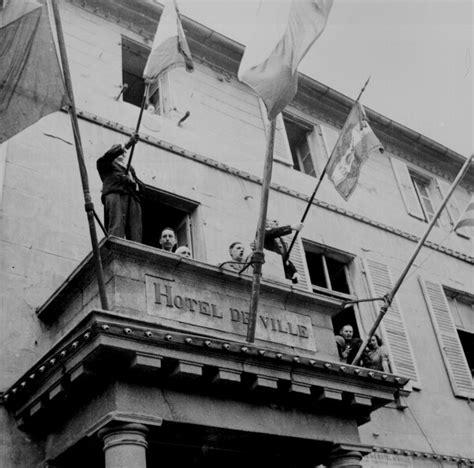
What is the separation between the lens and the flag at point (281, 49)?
7.78m

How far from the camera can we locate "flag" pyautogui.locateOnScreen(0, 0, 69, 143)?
23.9 feet

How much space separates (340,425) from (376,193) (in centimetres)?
730

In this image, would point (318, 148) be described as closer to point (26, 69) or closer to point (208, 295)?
point (208, 295)

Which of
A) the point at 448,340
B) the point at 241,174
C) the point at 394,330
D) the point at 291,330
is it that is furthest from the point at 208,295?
the point at 448,340

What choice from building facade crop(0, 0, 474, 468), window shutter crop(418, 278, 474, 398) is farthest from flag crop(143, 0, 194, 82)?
window shutter crop(418, 278, 474, 398)

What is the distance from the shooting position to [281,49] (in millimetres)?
7836

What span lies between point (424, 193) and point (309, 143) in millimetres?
3495

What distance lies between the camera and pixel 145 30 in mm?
12984

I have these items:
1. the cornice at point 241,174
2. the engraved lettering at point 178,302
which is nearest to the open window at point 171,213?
the cornice at point 241,174

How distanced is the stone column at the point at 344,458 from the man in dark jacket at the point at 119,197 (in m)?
3.46

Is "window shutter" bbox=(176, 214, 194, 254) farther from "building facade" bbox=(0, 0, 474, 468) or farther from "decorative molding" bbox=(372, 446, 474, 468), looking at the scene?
"decorative molding" bbox=(372, 446, 474, 468)

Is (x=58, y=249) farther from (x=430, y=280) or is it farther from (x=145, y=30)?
(x=430, y=280)

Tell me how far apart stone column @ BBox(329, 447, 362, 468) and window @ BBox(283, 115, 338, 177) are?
7104mm

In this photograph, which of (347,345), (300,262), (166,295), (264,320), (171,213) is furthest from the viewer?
(300,262)
